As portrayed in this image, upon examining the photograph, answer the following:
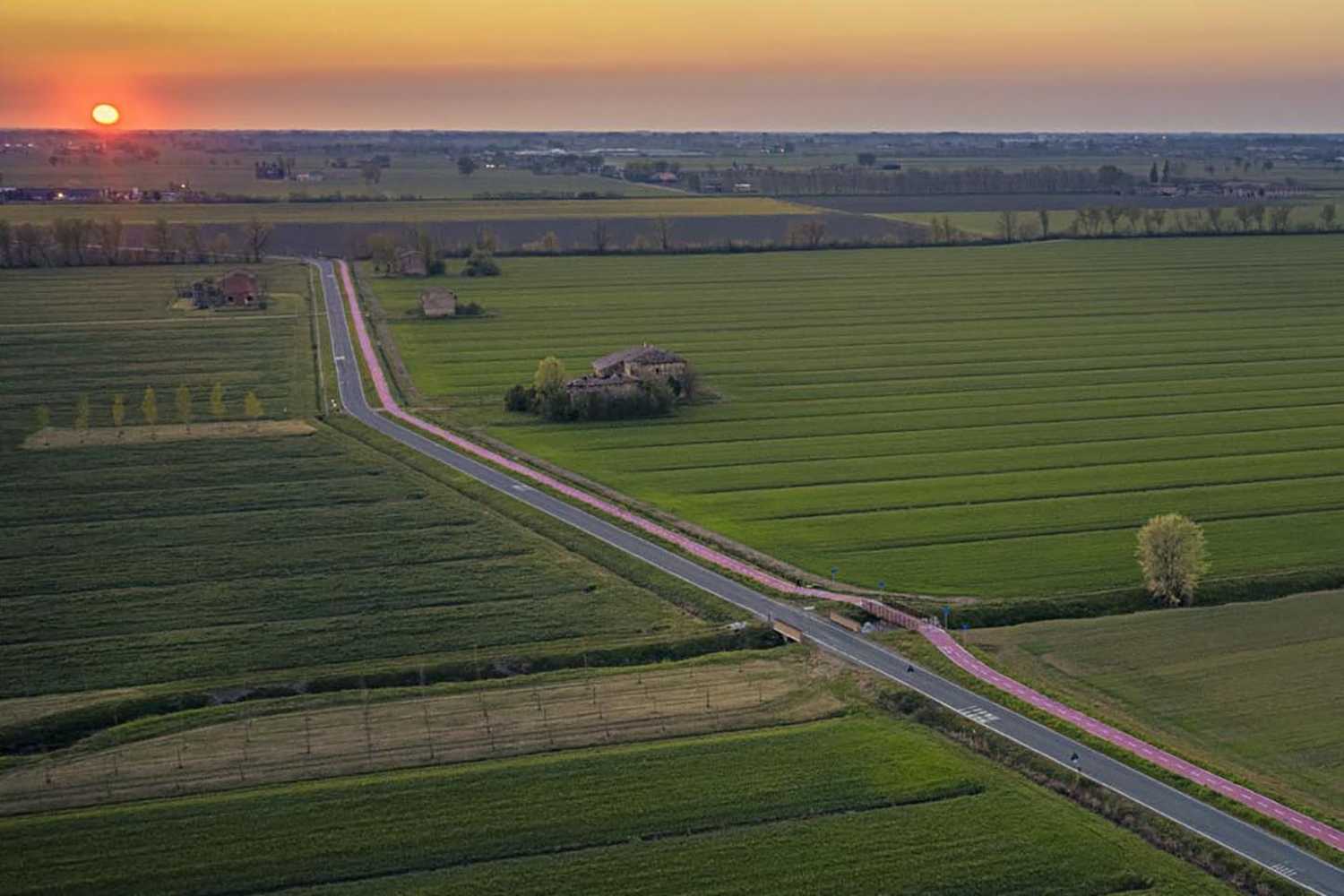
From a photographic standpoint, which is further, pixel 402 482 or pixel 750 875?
pixel 402 482

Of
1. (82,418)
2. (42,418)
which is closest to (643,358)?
(82,418)

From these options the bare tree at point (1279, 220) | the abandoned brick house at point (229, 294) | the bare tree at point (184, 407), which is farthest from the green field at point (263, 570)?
the bare tree at point (1279, 220)

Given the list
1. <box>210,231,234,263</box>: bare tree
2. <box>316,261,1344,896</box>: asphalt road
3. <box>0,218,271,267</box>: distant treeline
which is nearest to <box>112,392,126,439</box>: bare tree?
<box>316,261,1344,896</box>: asphalt road

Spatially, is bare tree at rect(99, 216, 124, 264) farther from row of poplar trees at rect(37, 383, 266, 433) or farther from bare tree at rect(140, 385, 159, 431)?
bare tree at rect(140, 385, 159, 431)

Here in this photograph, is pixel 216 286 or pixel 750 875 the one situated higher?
pixel 216 286

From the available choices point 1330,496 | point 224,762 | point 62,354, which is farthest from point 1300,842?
point 62,354

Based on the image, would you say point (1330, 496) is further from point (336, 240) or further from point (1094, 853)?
point (336, 240)
